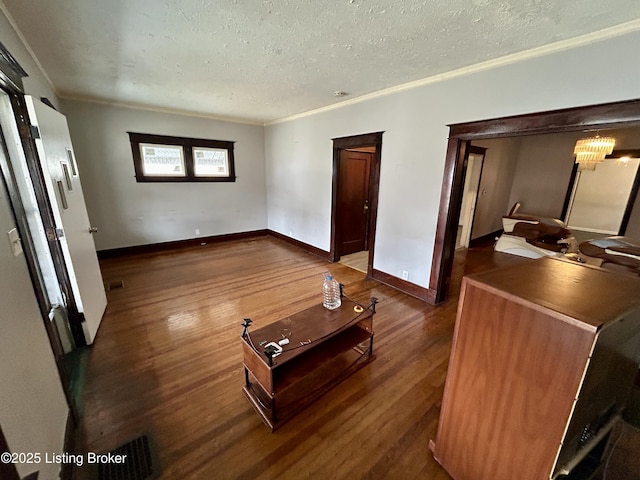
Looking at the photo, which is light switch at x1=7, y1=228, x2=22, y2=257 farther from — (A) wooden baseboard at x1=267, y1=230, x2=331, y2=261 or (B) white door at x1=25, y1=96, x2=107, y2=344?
(A) wooden baseboard at x1=267, y1=230, x2=331, y2=261

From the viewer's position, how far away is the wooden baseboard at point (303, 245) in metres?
4.69

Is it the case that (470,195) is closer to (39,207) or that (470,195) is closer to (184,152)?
(184,152)

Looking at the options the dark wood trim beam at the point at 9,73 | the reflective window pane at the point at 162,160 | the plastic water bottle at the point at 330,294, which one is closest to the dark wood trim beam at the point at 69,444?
the plastic water bottle at the point at 330,294

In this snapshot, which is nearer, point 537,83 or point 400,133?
point 537,83

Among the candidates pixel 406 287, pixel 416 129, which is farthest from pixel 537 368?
pixel 416 129

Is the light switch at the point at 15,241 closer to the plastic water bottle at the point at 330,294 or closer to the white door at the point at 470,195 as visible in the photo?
the plastic water bottle at the point at 330,294

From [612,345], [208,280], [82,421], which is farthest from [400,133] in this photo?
[82,421]

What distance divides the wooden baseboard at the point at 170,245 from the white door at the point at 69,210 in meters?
2.03

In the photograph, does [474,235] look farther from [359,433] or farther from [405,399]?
[359,433]

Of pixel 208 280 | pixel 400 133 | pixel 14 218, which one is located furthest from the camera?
pixel 208 280

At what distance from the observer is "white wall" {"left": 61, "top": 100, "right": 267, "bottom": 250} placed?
404 cm

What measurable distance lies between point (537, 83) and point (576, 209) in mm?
5545

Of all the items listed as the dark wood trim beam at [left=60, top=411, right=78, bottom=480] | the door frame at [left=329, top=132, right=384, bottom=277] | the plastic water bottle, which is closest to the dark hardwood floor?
the dark wood trim beam at [left=60, top=411, right=78, bottom=480]

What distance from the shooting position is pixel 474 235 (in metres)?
5.69
